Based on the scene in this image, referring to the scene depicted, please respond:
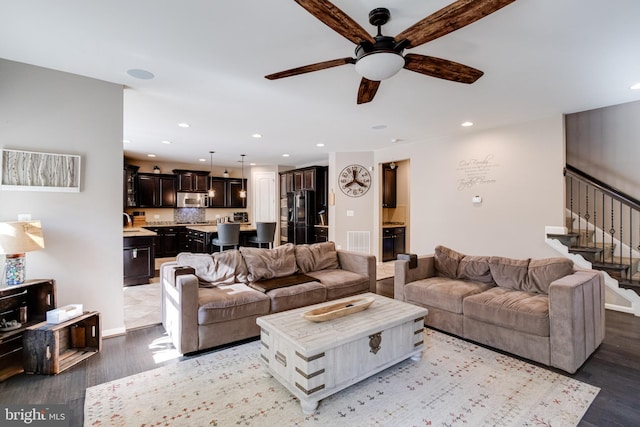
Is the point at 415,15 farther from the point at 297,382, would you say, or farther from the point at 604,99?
the point at 604,99

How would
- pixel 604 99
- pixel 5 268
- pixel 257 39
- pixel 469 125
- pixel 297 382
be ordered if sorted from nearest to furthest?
pixel 297 382
pixel 257 39
pixel 5 268
pixel 604 99
pixel 469 125

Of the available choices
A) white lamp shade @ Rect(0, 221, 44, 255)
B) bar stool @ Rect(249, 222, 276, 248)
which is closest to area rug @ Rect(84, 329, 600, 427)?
white lamp shade @ Rect(0, 221, 44, 255)

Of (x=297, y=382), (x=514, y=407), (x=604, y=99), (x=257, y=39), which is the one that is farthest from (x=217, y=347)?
(x=604, y=99)

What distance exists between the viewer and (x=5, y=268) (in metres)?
2.51

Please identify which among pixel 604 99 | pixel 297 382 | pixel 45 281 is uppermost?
pixel 604 99

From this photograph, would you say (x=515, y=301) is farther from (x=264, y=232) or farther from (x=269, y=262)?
(x=264, y=232)

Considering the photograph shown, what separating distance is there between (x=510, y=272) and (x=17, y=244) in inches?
177

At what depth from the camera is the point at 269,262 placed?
369 centimetres

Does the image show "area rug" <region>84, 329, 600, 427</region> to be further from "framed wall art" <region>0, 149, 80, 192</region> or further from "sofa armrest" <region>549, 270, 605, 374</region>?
"framed wall art" <region>0, 149, 80, 192</region>

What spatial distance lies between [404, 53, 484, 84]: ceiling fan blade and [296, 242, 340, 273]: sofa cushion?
2.60 meters

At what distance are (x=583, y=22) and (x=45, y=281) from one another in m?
4.68

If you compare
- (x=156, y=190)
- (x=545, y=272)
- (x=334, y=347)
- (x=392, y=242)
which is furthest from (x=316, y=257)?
(x=156, y=190)

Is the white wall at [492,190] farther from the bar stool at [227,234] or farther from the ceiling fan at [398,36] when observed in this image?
the bar stool at [227,234]

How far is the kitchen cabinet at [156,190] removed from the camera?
7.70 metres
